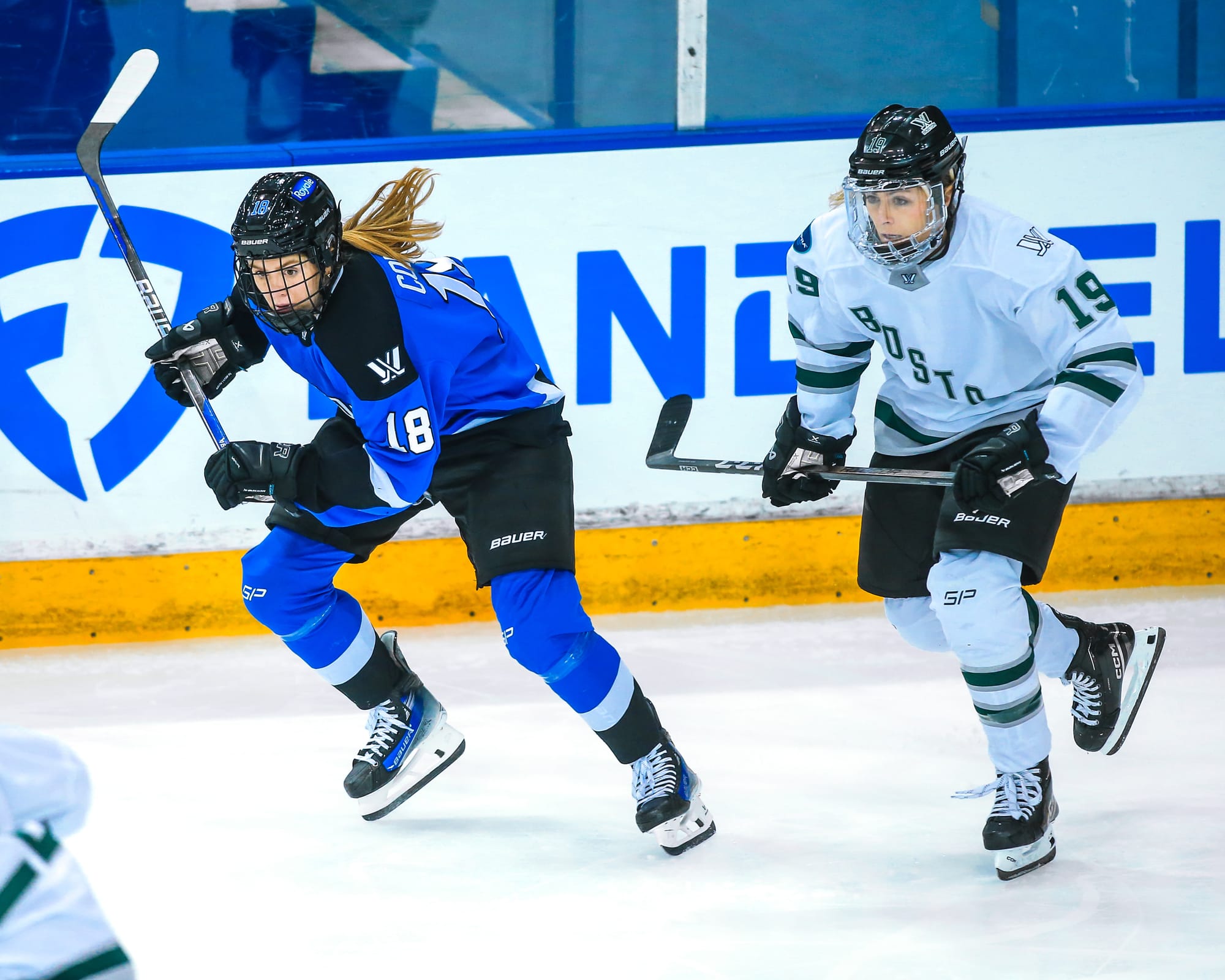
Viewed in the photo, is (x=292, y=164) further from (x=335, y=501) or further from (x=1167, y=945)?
(x=1167, y=945)

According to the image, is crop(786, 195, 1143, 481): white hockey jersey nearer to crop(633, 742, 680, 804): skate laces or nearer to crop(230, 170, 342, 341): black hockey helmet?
crop(633, 742, 680, 804): skate laces

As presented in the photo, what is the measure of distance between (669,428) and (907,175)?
0.70 meters

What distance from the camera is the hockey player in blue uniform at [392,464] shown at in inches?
88.1

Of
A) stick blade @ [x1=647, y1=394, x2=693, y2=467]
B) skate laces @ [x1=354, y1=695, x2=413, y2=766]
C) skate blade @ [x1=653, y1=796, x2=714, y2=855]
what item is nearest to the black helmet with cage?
stick blade @ [x1=647, y1=394, x2=693, y2=467]

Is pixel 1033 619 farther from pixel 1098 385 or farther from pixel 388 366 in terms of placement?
pixel 388 366

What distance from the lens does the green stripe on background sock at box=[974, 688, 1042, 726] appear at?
221 cm

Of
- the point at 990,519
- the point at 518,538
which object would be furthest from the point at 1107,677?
the point at 518,538

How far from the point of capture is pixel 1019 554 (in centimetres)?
220

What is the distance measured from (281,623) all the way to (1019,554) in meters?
1.23

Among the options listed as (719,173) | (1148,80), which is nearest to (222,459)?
(719,173)

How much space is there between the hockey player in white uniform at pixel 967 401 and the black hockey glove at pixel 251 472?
0.79m

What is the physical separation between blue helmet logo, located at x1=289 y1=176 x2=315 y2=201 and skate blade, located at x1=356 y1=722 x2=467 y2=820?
3.28ft

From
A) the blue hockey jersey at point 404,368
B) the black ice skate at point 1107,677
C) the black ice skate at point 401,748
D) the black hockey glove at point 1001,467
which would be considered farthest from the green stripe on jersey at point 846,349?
the black ice skate at point 401,748

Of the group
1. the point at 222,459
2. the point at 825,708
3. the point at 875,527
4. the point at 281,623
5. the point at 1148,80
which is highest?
the point at 1148,80
